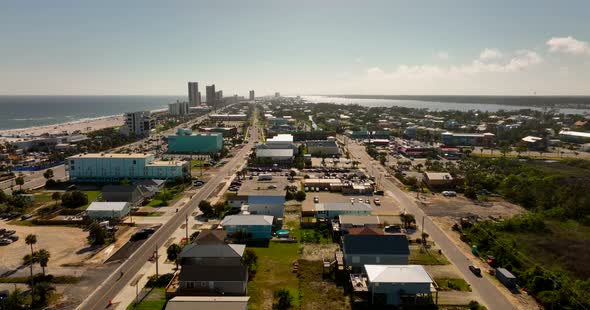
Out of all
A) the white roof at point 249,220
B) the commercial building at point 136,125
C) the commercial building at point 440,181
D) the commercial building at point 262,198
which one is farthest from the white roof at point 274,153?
the commercial building at point 136,125

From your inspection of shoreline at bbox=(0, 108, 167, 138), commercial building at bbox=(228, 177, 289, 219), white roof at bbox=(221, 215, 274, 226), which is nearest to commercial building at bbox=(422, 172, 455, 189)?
commercial building at bbox=(228, 177, 289, 219)

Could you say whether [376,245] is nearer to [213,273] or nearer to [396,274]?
[396,274]

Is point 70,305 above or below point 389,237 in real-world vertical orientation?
below

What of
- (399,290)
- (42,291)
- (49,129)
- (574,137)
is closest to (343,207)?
(399,290)

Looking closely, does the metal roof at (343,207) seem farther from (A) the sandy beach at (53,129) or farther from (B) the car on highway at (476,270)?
(A) the sandy beach at (53,129)

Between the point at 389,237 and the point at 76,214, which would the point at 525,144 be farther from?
the point at 76,214

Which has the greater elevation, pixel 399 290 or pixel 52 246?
pixel 399 290

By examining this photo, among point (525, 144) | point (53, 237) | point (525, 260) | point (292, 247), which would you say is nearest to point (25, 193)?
point (53, 237)
